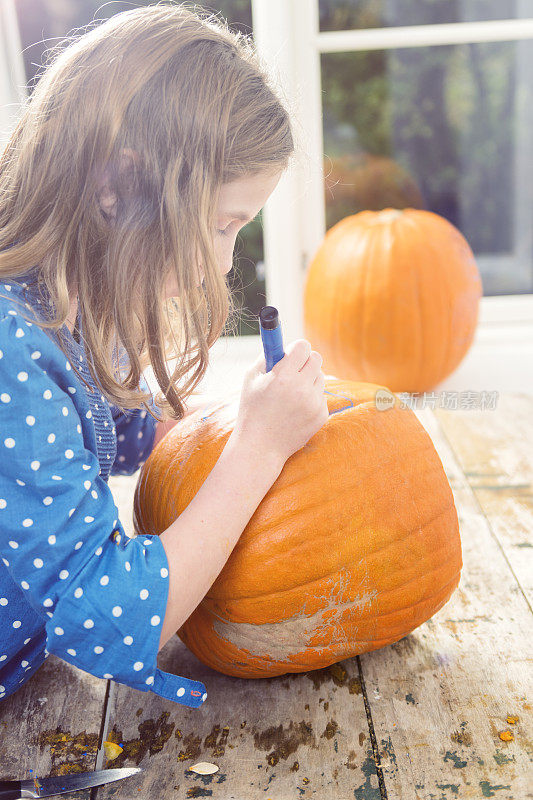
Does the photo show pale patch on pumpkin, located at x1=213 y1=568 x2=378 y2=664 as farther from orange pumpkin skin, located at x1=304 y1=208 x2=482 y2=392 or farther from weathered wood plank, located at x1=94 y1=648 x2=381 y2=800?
orange pumpkin skin, located at x1=304 y1=208 x2=482 y2=392

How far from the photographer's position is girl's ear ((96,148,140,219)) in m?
0.78

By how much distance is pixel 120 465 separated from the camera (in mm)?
1213

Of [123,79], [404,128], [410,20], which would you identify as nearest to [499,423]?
[404,128]

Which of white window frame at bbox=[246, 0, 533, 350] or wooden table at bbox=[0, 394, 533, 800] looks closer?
wooden table at bbox=[0, 394, 533, 800]

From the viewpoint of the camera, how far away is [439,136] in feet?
Answer: 7.12

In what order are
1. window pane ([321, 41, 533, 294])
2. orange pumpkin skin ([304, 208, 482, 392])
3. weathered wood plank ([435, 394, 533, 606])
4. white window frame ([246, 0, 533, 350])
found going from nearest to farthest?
weathered wood plank ([435, 394, 533, 606])
orange pumpkin skin ([304, 208, 482, 392])
white window frame ([246, 0, 533, 350])
window pane ([321, 41, 533, 294])

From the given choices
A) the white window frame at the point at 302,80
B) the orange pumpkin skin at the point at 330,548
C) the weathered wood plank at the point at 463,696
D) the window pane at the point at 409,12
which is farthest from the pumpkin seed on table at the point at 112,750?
the window pane at the point at 409,12

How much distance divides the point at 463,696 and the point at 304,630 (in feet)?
0.64

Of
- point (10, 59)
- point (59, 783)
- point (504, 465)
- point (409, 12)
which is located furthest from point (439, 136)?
point (59, 783)

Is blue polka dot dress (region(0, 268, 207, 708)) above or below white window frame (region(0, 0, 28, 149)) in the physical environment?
below

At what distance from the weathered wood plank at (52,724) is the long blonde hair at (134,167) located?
1.34 ft

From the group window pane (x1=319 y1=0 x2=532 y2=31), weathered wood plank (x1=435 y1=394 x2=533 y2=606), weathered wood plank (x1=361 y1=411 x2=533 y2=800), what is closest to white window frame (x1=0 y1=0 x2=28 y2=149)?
window pane (x1=319 y1=0 x2=532 y2=31)

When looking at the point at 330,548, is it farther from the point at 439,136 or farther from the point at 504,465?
the point at 439,136

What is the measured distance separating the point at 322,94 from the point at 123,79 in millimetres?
1466
